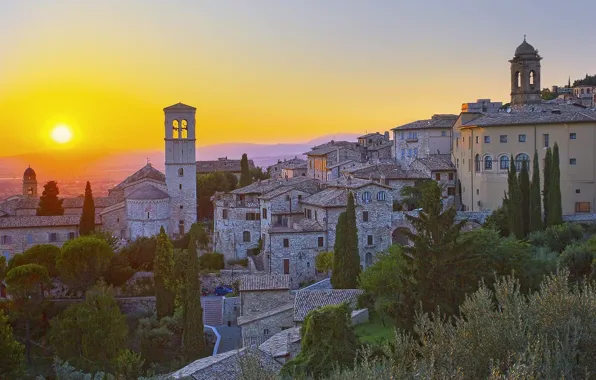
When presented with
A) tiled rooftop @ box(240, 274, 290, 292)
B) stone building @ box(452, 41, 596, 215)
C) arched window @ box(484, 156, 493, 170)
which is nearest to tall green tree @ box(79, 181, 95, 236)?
tiled rooftop @ box(240, 274, 290, 292)

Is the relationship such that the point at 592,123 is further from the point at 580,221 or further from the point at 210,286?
the point at 210,286

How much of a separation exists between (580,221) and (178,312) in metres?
22.8

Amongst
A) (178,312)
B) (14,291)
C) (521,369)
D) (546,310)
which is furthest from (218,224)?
(521,369)

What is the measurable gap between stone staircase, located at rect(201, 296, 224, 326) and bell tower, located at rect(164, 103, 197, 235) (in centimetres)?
1496

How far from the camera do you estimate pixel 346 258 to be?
124 feet

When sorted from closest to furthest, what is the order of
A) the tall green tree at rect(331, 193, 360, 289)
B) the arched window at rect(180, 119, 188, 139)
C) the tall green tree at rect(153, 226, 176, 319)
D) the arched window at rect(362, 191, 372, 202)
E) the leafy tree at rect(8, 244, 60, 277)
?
1. the tall green tree at rect(331, 193, 360, 289)
2. the tall green tree at rect(153, 226, 176, 319)
3. the leafy tree at rect(8, 244, 60, 277)
4. the arched window at rect(362, 191, 372, 202)
5. the arched window at rect(180, 119, 188, 139)

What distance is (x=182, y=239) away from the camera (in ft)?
171

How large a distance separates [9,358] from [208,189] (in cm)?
3632

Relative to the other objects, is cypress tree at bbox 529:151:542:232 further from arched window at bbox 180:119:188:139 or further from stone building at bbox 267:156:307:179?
stone building at bbox 267:156:307:179

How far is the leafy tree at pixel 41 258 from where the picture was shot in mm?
42031

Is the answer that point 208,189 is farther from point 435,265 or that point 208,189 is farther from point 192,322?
point 435,265

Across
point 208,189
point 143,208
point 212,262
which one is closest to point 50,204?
point 143,208

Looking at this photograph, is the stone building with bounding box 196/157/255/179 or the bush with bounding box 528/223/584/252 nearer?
the bush with bounding box 528/223/584/252

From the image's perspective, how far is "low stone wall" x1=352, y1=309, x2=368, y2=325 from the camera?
3049cm
